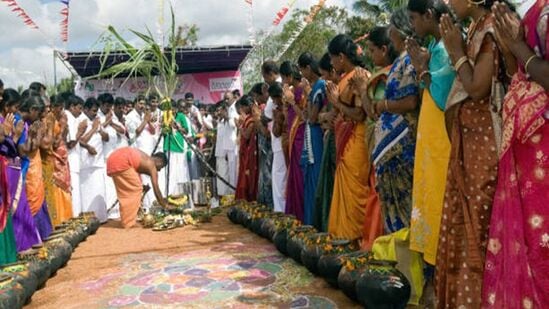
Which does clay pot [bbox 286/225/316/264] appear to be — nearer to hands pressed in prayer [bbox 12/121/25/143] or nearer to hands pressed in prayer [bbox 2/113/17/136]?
hands pressed in prayer [bbox 2/113/17/136]

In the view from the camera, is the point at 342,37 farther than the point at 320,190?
No

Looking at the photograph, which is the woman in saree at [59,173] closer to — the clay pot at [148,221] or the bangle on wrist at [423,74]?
the clay pot at [148,221]

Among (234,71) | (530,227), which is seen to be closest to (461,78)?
(530,227)

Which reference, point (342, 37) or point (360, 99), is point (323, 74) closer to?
point (342, 37)

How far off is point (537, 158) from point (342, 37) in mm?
3081

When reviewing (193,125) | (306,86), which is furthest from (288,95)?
(193,125)

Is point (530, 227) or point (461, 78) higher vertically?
point (461, 78)

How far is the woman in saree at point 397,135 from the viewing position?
3.74 meters

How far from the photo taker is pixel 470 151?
9.45ft

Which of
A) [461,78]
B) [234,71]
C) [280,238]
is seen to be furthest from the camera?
[234,71]

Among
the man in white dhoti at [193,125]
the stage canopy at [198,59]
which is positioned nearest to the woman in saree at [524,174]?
the man in white dhoti at [193,125]

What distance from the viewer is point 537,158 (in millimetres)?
2285

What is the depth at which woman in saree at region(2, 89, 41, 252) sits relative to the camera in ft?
17.3

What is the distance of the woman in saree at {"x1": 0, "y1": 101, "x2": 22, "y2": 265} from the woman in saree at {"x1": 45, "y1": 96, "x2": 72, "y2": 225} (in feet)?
6.07
